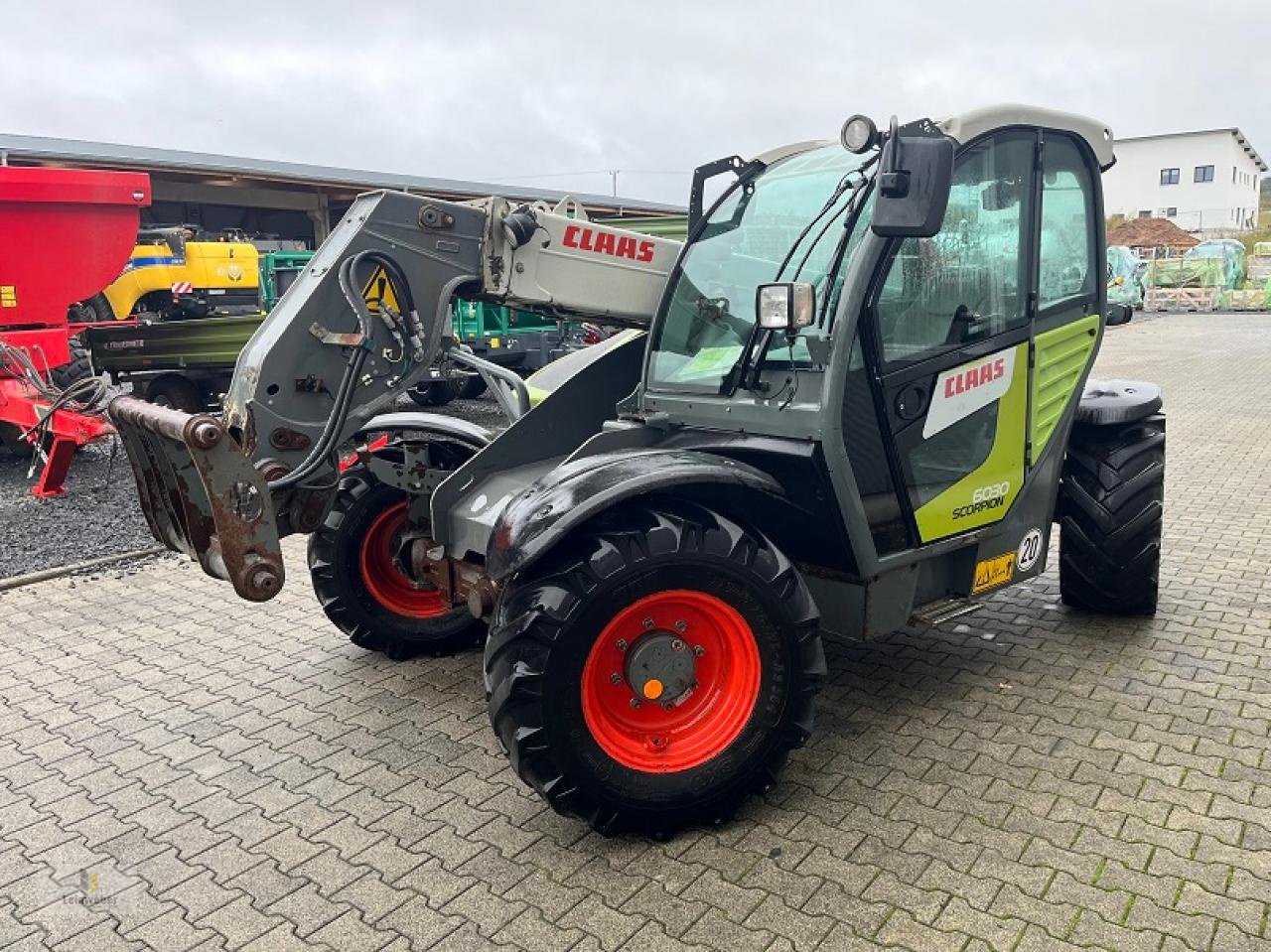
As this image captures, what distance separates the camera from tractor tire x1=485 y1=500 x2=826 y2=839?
292 cm

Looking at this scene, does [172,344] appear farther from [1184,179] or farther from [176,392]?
[1184,179]

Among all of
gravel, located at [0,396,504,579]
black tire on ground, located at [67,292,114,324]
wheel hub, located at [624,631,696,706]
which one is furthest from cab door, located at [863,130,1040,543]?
black tire on ground, located at [67,292,114,324]

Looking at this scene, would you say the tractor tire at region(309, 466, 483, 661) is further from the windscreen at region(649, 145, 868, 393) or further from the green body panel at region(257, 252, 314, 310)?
the green body panel at region(257, 252, 314, 310)

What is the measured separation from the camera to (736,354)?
12.1ft

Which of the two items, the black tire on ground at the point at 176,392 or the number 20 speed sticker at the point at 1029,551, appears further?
the black tire on ground at the point at 176,392

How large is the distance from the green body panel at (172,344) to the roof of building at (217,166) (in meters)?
6.08

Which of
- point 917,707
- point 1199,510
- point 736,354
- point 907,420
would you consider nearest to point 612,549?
point 736,354

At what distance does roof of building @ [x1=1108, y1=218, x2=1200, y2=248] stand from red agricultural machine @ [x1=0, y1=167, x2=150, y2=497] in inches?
1630

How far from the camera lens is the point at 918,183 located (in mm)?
2963

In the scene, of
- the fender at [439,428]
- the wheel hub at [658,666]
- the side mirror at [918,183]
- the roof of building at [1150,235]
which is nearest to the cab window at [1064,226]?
the side mirror at [918,183]

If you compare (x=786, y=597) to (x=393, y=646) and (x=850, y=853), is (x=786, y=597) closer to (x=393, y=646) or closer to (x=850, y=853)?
(x=850, y=853)

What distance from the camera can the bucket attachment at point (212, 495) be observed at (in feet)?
10.5

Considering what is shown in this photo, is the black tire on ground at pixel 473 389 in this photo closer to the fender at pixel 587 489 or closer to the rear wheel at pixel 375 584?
the rear wheel at pixel 375 584

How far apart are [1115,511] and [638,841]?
2.81 metres
